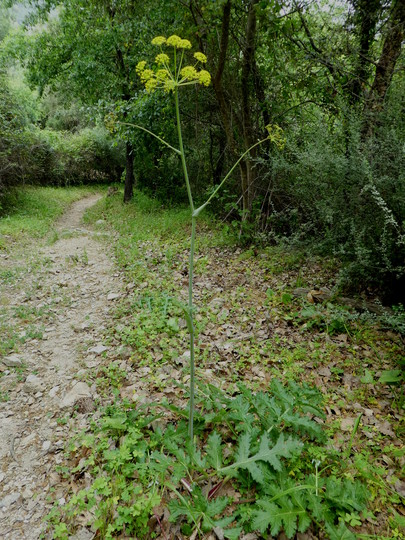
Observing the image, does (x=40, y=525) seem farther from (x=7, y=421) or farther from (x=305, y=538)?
(x=305, y=538)

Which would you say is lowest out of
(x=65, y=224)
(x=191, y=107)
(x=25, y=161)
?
(x=65, y=224)

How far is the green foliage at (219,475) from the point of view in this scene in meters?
1.73

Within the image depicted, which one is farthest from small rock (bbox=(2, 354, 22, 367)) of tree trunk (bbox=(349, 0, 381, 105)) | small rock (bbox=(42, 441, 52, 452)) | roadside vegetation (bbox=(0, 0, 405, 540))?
tree trunk (bbox=(349, 0, 381, 105))

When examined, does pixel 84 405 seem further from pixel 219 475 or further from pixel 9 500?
pixel 219 475

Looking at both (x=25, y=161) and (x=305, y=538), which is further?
(x=25, y=161)

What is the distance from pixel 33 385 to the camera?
331 centimetres

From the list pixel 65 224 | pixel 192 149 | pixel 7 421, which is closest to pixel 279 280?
pixel 7 421

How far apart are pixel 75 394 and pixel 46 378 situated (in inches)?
23.1

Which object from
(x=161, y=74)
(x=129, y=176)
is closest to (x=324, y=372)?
(x=161, y=74)

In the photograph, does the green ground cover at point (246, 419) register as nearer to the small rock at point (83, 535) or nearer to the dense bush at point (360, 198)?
the small rock at point (83, 535)

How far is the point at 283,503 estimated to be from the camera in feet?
5.63

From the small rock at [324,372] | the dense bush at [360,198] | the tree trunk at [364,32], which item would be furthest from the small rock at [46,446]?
the tree trunk at [364,32]

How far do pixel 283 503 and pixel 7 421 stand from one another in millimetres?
2582

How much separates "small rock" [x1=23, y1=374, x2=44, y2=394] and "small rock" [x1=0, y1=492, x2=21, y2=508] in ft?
3.59
